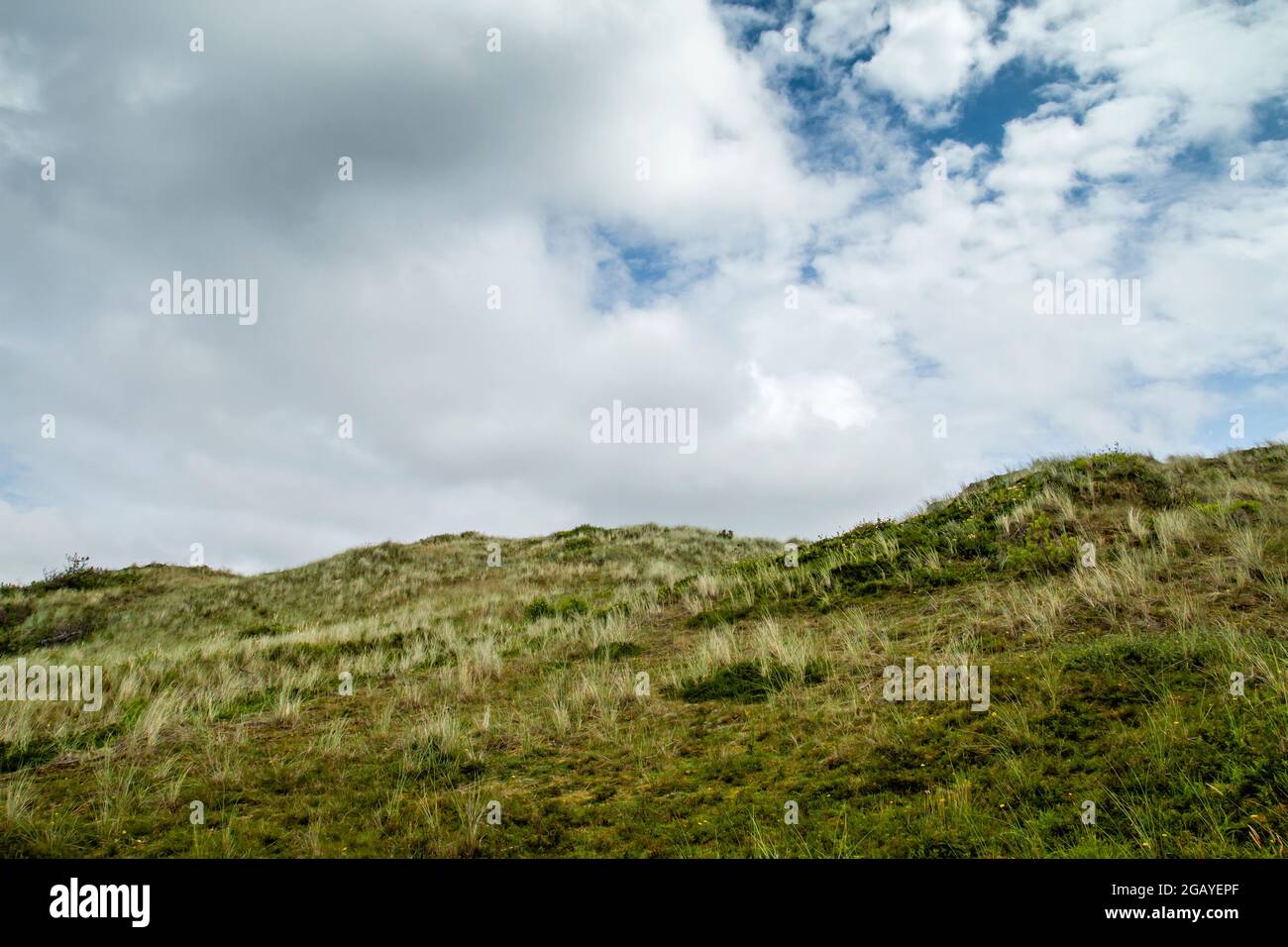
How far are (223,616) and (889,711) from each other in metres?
29.1

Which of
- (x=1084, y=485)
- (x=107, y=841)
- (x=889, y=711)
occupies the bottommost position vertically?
(x=107, y=841)

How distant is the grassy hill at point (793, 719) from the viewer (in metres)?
4.67

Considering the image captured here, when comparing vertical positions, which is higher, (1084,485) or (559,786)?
(1084,485)

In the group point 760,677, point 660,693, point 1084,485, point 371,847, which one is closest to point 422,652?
point 660,693

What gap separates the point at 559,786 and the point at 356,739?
3.03 m

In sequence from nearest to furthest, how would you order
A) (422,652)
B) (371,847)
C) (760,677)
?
1. (371,847)
2. (760,677)
3. (422,652)

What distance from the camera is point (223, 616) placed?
91.1ft

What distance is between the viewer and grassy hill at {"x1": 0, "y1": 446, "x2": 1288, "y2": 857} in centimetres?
467

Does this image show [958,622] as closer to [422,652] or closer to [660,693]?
[660,693]

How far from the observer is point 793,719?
6.91 meters

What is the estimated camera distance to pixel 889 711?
21.5ft
